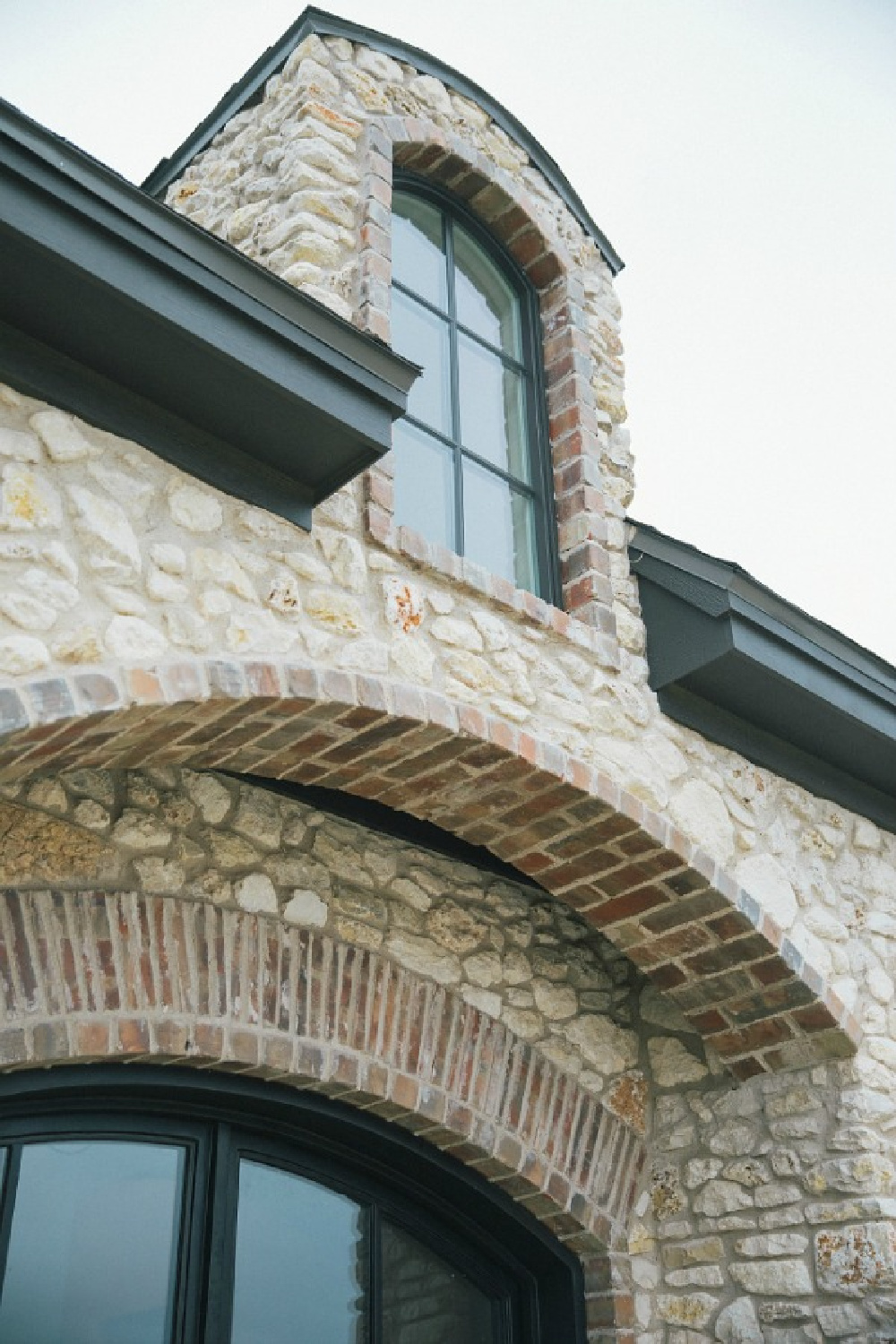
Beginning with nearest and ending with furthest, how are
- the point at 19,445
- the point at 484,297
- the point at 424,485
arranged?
1. the point at 19,445
2. the point at 424,485
3. the point at 484,297

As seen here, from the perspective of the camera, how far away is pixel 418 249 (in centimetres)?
500

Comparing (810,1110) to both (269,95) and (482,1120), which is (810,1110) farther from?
(269,95)

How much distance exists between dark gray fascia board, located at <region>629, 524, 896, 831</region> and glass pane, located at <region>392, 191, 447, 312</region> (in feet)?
4.12

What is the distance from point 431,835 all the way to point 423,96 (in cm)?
287

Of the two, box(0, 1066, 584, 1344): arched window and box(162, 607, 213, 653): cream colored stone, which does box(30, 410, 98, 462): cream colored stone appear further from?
box(0, 1066, 584, 1344): arched window

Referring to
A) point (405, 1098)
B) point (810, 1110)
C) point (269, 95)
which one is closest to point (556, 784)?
point (405, 1098)

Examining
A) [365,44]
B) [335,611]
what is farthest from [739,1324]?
[365,44]

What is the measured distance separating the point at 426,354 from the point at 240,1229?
307 centimetres

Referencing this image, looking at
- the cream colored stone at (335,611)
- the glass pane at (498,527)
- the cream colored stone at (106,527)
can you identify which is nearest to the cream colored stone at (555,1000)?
the glass pane at (498,527)

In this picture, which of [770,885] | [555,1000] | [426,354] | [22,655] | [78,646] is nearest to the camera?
[22,655]

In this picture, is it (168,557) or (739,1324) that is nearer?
Answer: (168,557)

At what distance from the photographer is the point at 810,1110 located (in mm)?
4289

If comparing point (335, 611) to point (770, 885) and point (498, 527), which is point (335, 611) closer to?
point (498, 527)

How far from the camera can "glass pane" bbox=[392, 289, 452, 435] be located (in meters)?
4.67
